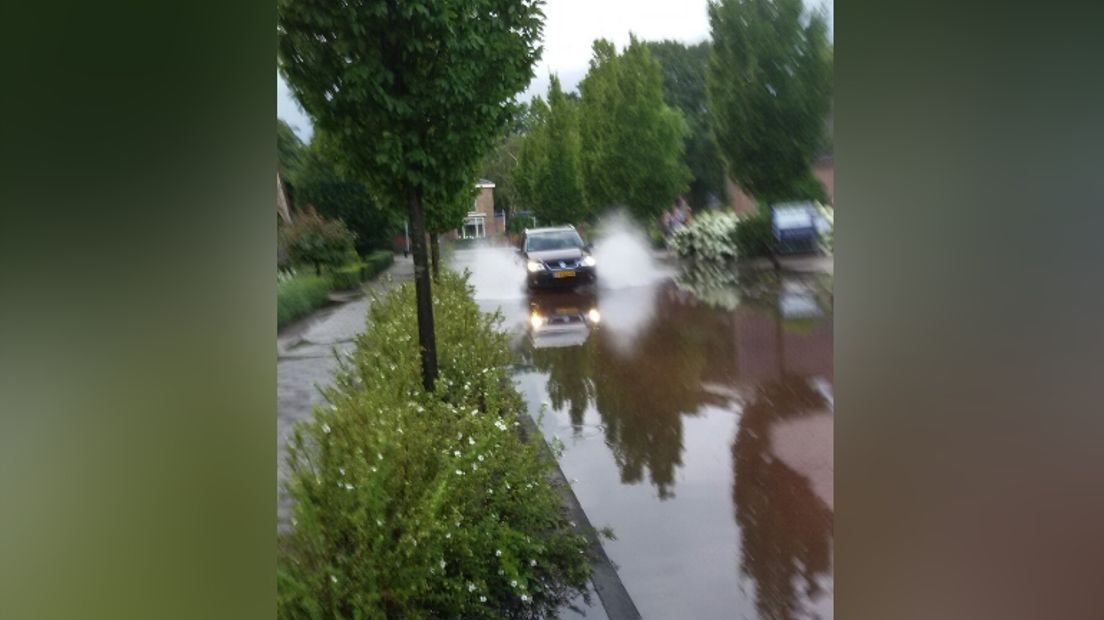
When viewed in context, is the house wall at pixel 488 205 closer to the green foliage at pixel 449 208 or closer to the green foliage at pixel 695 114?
the green foliage at pixel 449 208

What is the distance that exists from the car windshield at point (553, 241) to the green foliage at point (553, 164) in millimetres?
36

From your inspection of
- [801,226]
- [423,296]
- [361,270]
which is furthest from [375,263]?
[801,226]

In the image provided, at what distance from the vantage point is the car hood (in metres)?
2.89

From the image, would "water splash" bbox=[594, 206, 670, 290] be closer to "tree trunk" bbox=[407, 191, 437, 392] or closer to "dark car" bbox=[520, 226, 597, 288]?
"dark car" bbox=[520, 226, 597, 288]

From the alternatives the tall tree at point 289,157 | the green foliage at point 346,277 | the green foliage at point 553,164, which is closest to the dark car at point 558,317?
the green foliage at point 553,164

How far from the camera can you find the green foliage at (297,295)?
2807 millimetres

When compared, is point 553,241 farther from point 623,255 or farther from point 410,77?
point 410,77

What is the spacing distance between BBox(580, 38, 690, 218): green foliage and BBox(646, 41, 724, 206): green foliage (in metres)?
0.02

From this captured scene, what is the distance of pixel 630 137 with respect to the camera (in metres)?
2.95

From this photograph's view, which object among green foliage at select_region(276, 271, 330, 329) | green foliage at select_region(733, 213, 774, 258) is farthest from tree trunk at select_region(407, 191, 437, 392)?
green foliage at select_region(733, 213, 774, 258)
